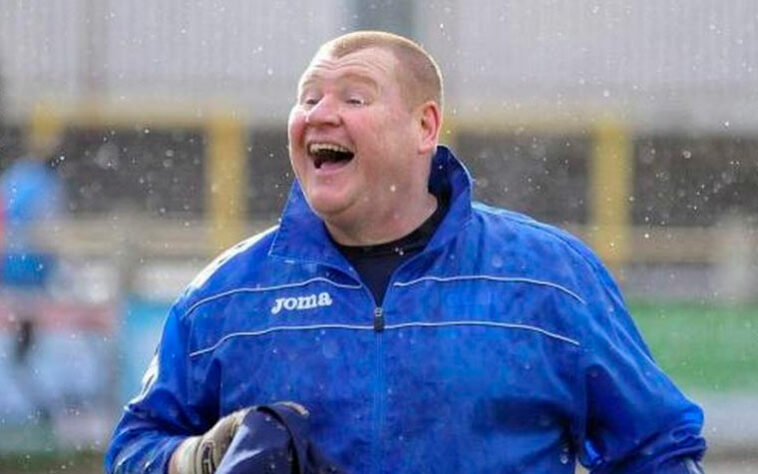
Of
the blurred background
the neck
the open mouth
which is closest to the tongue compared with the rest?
the open mouth

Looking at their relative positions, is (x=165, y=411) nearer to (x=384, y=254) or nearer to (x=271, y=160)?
(x=384, y=254)

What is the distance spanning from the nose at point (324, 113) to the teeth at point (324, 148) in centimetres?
4

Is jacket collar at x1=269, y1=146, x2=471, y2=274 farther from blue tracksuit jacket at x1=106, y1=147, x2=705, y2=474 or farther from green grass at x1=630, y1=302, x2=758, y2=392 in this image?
green grass at x1=630, y1=302, x2=758, y2=392

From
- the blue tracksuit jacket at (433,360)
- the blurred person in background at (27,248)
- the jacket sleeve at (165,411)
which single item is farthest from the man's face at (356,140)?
the blurred person in background at (27,248)

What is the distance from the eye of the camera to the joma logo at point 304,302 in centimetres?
400

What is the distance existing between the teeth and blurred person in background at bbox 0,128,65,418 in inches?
291

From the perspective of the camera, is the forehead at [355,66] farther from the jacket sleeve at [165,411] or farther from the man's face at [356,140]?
the jacket sleeve at [165,411]

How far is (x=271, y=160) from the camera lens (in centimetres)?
1430

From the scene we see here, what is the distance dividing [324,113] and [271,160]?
10287 mm

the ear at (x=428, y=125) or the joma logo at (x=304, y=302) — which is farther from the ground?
the ear at (x=428, y=125)

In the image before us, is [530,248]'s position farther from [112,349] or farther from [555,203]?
[555,203]

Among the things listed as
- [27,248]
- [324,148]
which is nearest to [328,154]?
[324,148]

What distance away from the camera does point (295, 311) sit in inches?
158

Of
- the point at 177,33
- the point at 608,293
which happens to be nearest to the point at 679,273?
the point at 177,33
